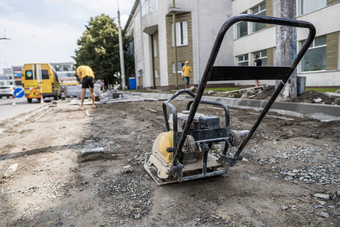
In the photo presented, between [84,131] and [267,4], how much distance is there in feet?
53.5

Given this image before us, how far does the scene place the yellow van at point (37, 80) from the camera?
52.5 ft

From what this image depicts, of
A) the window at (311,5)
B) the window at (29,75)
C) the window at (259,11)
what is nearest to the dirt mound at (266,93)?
the window at (311,5)

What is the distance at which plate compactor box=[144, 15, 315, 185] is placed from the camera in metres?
1.67

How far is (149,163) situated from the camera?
117 inches

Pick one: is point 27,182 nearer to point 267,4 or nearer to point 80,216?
point 80,216

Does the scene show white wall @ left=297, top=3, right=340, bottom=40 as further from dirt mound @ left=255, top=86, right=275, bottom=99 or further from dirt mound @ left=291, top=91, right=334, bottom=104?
dirt mound @ left=291, top=91, right=334, bottom=104

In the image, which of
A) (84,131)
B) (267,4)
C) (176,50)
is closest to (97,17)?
(176,50)

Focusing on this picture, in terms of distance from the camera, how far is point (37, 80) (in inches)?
640

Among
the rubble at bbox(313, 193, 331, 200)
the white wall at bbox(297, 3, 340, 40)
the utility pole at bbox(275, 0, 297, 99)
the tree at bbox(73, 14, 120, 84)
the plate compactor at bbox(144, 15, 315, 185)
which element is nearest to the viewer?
the plate compactor at bbox(144, 15, 315, 185)

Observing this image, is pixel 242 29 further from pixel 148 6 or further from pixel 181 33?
pixel 148 6

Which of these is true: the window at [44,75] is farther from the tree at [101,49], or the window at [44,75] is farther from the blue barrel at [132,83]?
the tree at [101,49]

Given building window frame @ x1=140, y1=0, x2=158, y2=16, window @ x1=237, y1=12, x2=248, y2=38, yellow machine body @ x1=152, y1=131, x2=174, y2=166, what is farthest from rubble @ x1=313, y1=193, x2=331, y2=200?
building window frame @ x1=140, y1=0, x2=158, y2=16

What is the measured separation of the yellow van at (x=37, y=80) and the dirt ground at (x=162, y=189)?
528 inches

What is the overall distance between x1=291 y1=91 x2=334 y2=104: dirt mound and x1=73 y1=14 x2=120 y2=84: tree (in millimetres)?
31268
